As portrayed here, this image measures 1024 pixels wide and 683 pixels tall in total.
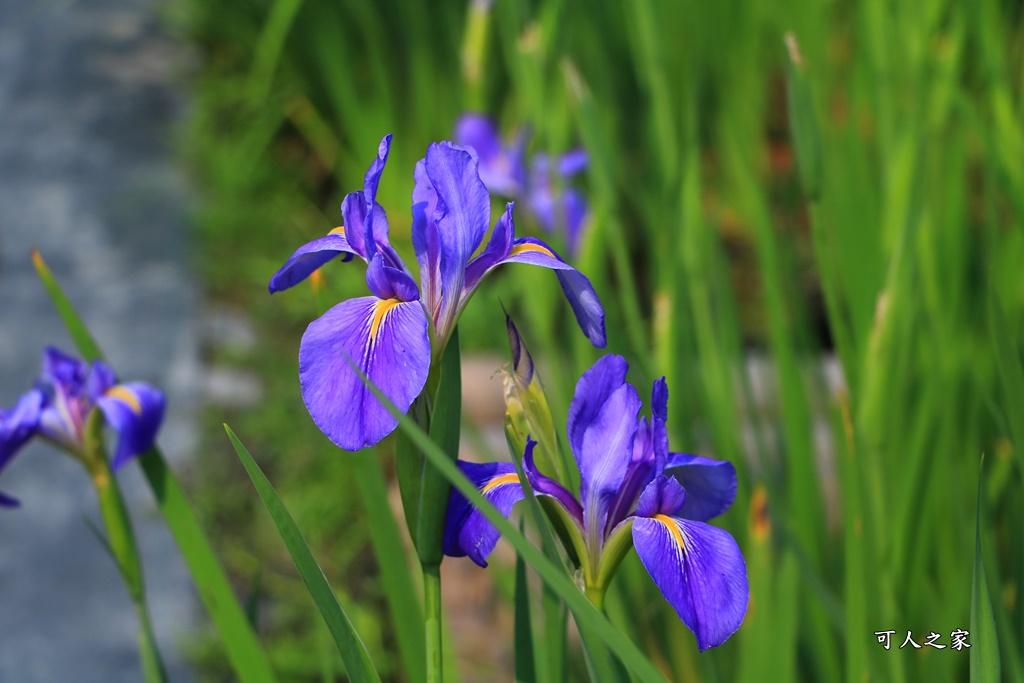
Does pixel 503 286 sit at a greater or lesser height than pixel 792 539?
greater

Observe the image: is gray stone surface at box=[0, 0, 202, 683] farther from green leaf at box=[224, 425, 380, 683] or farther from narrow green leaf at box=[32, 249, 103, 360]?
green leaf at box=[224, 425, 380, 683]

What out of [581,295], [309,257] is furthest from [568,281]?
[309,257]

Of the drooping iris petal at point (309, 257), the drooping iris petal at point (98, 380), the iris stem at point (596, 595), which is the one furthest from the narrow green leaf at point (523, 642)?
the drooping iris petal at point (98, 380)

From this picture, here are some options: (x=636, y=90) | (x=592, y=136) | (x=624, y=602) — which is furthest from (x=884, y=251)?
(x=636, y=90)

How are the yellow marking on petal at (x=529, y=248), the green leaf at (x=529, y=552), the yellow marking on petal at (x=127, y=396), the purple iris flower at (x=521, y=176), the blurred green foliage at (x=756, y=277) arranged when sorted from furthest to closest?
1. the purple iris flower at (x=521, y=176)
2. the blurred green foliage at (x=756, y=277)
3. the yellow marking on petal at (x=127, y=396)
4. the yellow marking on petal at (x=529, y=248)
5. the green leaf at (x=529, y=552)

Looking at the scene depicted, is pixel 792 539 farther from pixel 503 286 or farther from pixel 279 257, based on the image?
pixel 279 257

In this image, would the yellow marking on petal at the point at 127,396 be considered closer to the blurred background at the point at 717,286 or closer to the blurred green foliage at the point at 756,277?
the blurred background at the point at 717,286

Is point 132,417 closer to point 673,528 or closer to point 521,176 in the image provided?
point 673,528
